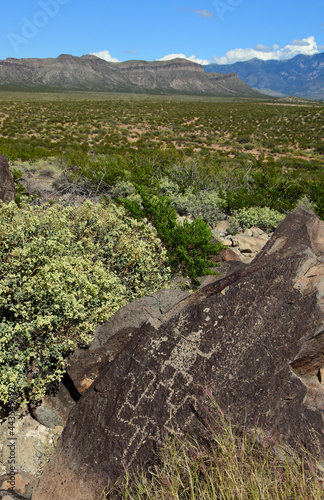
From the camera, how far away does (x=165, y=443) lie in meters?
2.84

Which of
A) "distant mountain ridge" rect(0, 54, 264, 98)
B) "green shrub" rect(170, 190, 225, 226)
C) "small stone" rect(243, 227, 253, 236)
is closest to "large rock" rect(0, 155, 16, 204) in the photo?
"green shrub" rect(170, 190, 225, 226)

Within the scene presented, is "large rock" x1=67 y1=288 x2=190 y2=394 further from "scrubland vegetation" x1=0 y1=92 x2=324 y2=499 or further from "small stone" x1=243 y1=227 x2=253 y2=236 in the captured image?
"small stone" x1=243 y1=227 x2=253 y2=236

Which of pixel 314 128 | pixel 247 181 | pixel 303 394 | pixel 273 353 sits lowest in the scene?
pixel 314 128

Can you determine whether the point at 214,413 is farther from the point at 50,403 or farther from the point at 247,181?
the point at 247,181

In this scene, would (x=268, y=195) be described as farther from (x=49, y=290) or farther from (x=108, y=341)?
(x=49, y=290)

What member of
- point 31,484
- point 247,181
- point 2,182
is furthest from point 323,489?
point 247,181

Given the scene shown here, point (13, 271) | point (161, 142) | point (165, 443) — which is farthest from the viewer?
point (161, 142)

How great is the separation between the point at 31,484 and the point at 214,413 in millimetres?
1871

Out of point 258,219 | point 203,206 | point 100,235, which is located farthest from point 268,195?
point 100,235

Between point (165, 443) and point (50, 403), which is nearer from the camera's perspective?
point (165, 443)

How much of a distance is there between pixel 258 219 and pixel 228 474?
338 inches

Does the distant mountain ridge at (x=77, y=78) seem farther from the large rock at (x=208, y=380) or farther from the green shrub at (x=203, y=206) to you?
the large rock at (x=208, y=380)

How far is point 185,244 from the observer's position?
610cm

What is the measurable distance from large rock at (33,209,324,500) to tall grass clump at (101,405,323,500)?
0.16 metres
